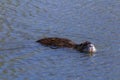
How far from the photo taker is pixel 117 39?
13.9m

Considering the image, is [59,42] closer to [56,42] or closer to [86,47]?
[56,42]

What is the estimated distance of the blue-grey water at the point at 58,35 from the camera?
1192 centimetres

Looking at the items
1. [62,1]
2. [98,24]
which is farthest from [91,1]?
[98,24]

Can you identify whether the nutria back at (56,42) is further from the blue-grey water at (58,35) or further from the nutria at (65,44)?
the blue-grey water at (58,35)

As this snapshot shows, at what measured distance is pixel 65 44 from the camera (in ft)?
44.2

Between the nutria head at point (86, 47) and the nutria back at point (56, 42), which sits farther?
the nutria back at point (56, 42)

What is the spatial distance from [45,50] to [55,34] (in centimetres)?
111

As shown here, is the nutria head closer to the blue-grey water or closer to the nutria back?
the blue-grey water

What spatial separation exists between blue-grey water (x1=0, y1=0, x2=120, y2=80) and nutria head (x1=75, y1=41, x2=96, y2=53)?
0.13m

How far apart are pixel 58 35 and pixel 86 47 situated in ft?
4.28

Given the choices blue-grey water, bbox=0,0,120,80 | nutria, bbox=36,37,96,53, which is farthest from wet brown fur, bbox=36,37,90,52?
blue-grey water, bbox=0,0,120,80

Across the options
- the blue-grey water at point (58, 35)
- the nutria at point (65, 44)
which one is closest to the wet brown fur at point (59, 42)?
the nutria at point (65, 44)

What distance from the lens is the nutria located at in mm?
13250

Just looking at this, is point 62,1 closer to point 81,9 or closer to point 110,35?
point 81,9
